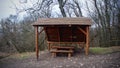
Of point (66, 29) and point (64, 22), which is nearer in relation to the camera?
point (64, 22)

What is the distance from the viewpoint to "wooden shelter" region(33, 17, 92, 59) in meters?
9.94

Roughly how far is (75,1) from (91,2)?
68.9 inches

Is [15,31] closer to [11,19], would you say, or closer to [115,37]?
[11,19]

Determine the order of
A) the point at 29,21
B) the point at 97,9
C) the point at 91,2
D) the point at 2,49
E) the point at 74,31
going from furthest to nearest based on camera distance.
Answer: the point at 91,2
the point at 97,9
the point at 29,21
the point at 2,49
the point at 74,31

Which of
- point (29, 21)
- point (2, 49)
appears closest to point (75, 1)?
point (29, 21)

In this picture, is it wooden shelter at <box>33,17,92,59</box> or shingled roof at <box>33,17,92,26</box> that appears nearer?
shingled roof at <box>33,17,92,26</box>

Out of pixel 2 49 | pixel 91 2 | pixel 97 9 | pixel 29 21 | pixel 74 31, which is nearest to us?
pixel 74 31

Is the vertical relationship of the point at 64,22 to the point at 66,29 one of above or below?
above

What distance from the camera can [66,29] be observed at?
10930 millimetres

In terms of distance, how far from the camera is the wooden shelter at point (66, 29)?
→ 9.94 meters

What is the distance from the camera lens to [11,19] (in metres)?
14.8

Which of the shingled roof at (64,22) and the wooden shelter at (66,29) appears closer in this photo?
the shingled roof at (64,22)

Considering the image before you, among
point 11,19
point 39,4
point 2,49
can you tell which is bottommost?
point 2,49

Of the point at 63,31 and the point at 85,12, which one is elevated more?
the point at 85,12
